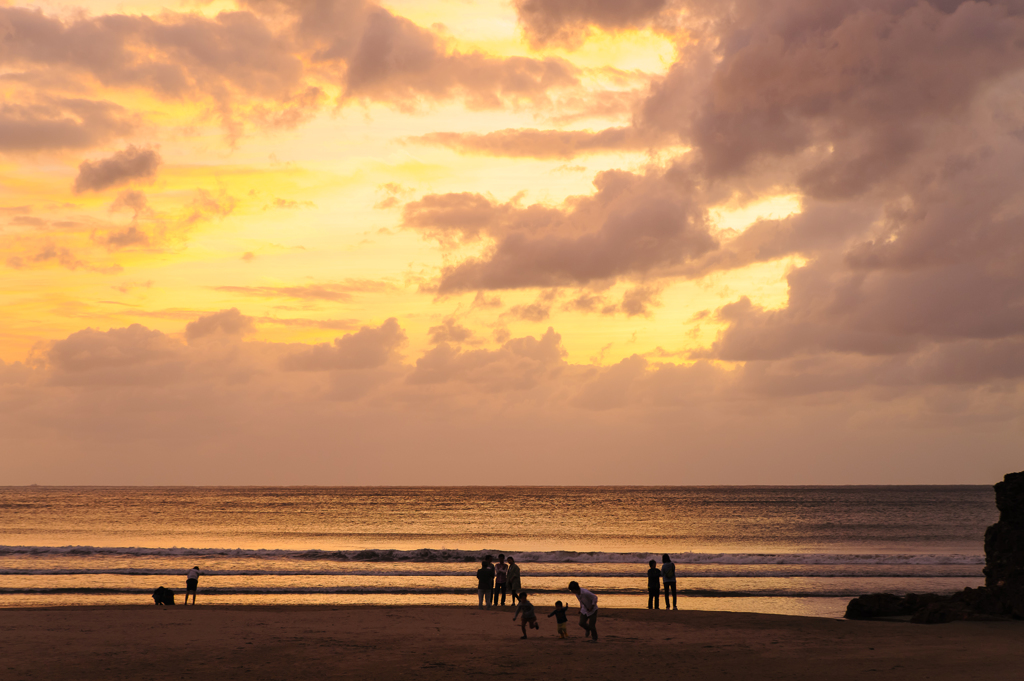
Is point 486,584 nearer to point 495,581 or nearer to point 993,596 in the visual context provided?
point 495,581

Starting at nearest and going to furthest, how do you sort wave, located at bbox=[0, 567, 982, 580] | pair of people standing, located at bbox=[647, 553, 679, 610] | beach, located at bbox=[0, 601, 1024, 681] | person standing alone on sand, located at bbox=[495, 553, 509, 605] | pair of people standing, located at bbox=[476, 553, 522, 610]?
beach, located at bbox=[0, 601, 1024, 681] < pair of people standing, located at bbox=[647, 553, 679, 610] < pair of people standing, located at bbox=[476, 553, 522, 610] < person standing alone on sand, located at bbox=[495, 553, 509, 605] < wave, located at bbox=[0, 567, 982, 580]

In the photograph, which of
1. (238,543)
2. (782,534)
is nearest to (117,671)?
(238,543)

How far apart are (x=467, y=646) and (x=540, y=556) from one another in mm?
27586

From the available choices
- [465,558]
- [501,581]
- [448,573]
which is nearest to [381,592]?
[448,573]

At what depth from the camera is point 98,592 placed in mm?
31516

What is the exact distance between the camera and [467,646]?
1950 centimetres

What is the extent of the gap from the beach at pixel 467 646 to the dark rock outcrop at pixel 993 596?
1.12m

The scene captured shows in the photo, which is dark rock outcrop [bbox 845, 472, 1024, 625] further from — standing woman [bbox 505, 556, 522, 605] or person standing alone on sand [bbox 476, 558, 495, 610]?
person standing alone on sand [bbox 476, 558, 495, 610]

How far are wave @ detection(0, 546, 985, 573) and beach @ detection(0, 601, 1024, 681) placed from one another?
1917 centimetres

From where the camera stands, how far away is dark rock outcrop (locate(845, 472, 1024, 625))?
24.1 meters

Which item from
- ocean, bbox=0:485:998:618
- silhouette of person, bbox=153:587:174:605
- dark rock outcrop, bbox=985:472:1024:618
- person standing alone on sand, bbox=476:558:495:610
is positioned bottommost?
ocean, bbox=0:485:998:618

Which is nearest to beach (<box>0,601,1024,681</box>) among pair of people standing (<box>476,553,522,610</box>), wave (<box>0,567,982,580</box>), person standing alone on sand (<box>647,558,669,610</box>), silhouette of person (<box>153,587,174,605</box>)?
person standing alone on sand (<box>647,558,669,610</box>)

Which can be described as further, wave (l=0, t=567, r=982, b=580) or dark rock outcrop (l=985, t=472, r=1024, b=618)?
wave (l=0, t=567, r=982, b=580)

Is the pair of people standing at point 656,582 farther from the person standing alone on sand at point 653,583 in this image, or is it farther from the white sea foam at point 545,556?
the white sea foam at point 545,556
